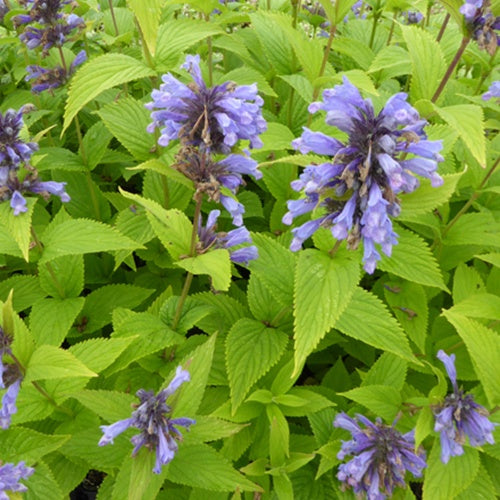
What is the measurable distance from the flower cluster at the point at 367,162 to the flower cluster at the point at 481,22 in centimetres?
120

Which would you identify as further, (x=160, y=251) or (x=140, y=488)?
(x=160, y=251)

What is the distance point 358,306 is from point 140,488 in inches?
66.4

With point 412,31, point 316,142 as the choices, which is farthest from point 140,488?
point 412,31

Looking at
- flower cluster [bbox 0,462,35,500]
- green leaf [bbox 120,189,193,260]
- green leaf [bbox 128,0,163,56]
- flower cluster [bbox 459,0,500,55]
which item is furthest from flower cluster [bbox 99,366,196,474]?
flower cluster [bbox 459,0,500,55]

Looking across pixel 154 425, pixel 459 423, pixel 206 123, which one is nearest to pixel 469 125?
pixel 206 123

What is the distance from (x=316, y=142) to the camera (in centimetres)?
225

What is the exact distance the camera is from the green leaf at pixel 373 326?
2.79m

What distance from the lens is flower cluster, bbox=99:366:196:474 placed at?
2.41 meters

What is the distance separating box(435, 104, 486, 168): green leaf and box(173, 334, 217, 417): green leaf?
1.84 metres

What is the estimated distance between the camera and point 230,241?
3.13 metres

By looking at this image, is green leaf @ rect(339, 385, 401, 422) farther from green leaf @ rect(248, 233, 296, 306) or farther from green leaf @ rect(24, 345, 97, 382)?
green leaf @ rect(24, 345, 97, 382)

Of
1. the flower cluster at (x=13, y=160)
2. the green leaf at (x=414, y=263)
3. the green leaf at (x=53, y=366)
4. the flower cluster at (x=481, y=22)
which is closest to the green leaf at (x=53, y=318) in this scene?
the green leaf at (x=53, y=366)

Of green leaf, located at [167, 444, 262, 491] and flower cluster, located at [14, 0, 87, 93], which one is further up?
flower cluster, located at [14, 0, 87, 93]

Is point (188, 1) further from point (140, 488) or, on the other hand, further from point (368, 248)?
point (140, 488)
